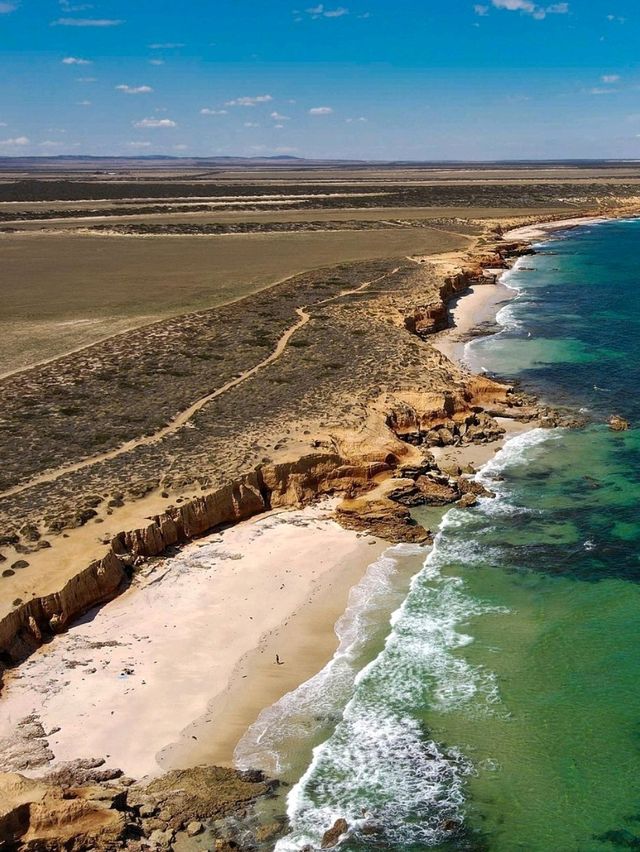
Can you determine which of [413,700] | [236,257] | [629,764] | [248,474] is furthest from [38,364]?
[236,257]

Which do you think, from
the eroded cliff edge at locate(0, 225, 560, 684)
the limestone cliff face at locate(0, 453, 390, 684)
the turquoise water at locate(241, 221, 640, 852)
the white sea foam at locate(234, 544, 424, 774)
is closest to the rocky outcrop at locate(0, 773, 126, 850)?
the white sea foam at locate(234, 544, 424, 774)

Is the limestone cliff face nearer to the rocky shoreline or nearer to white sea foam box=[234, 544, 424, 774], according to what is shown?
the rocky shoreline

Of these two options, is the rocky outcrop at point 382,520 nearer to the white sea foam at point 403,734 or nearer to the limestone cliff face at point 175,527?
the limestone cliff face at point 175,527

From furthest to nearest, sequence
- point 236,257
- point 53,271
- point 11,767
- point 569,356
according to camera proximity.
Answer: point 236,257, point 53,271, point 569,356, point 11,767

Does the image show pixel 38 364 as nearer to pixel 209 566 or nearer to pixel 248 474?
pixel 248 474

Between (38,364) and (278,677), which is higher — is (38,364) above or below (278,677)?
above

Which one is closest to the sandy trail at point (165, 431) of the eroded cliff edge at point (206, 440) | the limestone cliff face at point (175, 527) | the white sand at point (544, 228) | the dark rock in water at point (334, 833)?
the eroded cliff edge at point (206, 440)

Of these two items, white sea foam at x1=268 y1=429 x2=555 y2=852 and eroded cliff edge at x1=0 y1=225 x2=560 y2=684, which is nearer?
white sea foam at x1=268 y1=429 x2=555 y2=852
